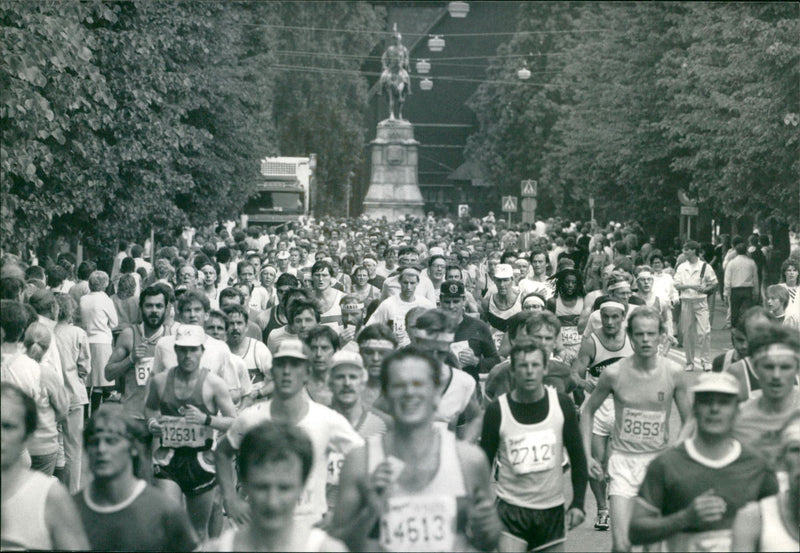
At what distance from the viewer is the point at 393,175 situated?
79.6 m

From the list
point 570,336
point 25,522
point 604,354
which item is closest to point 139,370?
point 604,354

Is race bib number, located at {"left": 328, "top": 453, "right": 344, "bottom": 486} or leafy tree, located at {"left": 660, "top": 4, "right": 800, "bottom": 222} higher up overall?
leafy tree, located at {"left": 660, "top": 4, "right": 800, "bottom": 222}

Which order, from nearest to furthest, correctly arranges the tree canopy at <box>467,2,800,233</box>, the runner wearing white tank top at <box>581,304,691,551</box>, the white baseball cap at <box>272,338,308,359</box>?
the white baseball cap at <box>272,338,308,359</box>
the runner wearing white tank top at <box>581,304,691,551</box>
the tree canopy at <box>467,2,800,233</box>

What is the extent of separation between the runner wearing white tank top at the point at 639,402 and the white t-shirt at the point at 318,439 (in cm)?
180

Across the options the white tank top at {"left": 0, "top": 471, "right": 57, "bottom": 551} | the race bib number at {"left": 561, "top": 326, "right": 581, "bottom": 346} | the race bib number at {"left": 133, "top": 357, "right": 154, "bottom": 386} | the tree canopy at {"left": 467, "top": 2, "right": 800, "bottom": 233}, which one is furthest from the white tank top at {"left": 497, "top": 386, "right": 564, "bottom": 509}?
the tree canopy at {"left": 467, "top": 2, "right": 800, "bottom": 233}

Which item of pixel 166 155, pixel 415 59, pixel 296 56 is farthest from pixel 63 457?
pixel 415 59

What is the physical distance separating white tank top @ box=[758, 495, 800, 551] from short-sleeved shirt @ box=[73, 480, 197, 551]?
1928 millimetres

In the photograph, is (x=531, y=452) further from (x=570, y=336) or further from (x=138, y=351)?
(x=570, y=336)

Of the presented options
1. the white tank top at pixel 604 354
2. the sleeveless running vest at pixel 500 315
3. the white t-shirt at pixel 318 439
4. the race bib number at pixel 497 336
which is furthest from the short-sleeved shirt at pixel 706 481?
the sleeveless running vest at pixel 500 315

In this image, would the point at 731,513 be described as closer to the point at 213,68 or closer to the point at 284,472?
the point at 284,472

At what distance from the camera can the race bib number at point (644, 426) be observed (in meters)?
8.97

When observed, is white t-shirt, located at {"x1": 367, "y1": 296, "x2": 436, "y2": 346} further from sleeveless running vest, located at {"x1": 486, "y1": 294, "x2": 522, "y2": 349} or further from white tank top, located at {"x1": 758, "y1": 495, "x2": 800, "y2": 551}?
white tank top, located at {"x1": 758, "y1": 495, "x2": 800, "y2": 551}

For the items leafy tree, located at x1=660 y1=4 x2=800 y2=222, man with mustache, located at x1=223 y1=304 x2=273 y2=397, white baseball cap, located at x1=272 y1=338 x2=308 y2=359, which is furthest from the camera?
leafy tree, located at x1=660 y1=4 x2=800 y2=222

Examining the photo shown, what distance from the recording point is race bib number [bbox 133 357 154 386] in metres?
11.2
